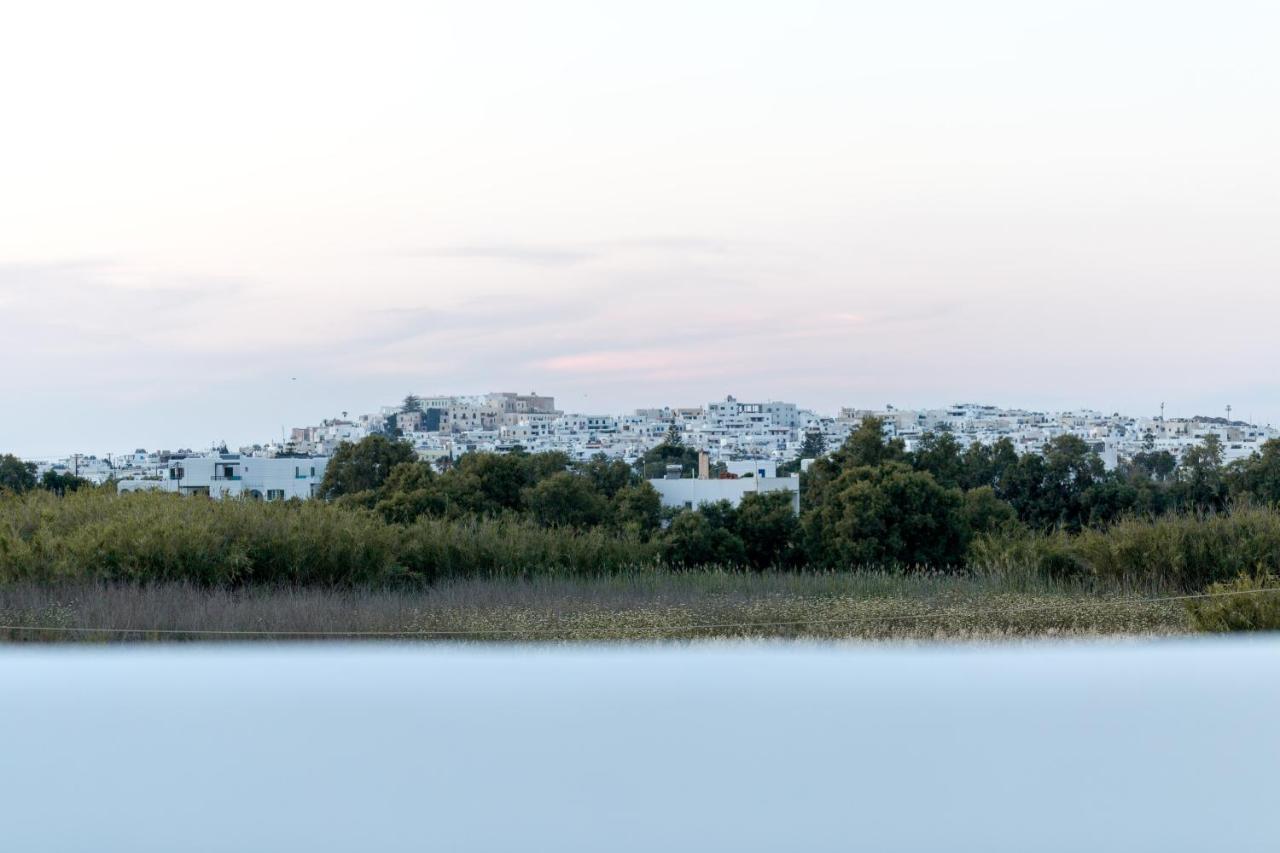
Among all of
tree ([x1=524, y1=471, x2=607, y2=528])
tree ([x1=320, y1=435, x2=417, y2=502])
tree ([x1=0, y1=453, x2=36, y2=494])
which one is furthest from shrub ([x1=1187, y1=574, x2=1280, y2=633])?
tree ([x1=0, y1=453, x2=36, y2=494])

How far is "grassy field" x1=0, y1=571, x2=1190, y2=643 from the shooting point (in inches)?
182

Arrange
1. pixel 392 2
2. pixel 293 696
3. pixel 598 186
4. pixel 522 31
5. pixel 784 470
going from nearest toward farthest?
pixel 293 696
pixel 392 2
pixel 522 31
pixel 598 186
pixel 784 470

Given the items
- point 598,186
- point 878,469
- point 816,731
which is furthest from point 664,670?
point 878,469

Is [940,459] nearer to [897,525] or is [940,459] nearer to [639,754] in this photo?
[897,525]

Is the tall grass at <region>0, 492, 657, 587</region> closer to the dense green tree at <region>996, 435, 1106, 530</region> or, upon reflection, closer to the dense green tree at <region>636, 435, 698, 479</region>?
the dense green tree at <region>996, 435, 1106, 530</region>

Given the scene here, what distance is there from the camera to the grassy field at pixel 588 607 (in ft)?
15.2

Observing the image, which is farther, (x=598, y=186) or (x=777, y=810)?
(x=598, y=186)

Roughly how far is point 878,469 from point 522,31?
35.3ft

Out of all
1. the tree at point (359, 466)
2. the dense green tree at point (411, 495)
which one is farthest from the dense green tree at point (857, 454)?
the tree at point (359, 466)

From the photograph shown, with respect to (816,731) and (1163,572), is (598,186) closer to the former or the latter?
(1163,572)

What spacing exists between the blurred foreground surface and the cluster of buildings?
127 feet

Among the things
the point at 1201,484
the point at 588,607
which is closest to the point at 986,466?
the point at 1201,484

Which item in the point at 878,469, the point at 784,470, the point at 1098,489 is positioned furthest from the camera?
the point at 784,470

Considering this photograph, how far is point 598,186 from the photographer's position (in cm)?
1212
